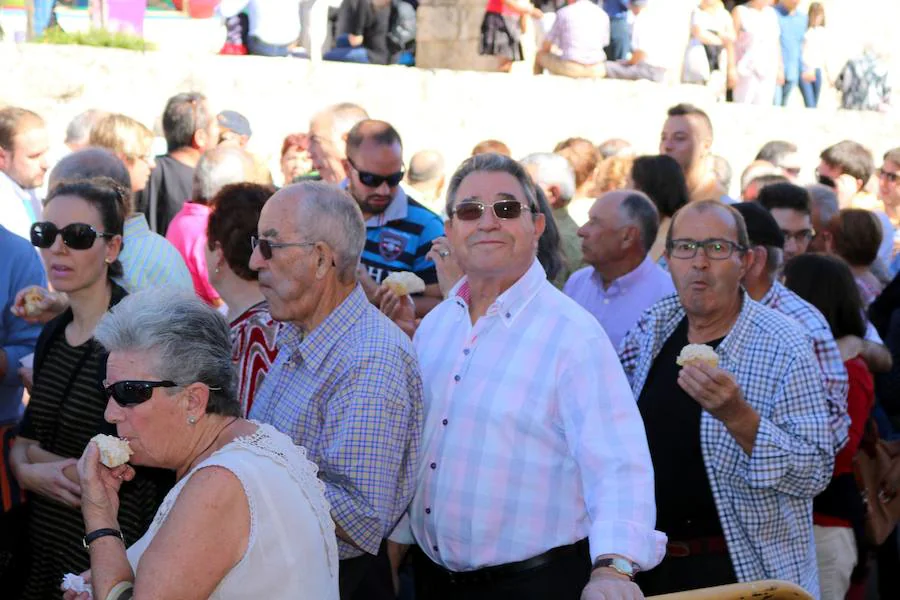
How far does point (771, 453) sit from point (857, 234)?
135 inches

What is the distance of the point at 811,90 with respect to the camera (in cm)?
1777

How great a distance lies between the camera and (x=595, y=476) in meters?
3.31

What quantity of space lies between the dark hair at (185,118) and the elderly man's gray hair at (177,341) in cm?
488

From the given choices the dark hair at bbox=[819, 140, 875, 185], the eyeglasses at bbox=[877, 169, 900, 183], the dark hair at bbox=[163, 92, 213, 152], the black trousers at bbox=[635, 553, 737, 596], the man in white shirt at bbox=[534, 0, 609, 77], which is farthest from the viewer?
the man in white shirt at bbox=[534, 0, 609, 77]

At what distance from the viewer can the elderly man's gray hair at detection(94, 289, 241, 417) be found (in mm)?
3037

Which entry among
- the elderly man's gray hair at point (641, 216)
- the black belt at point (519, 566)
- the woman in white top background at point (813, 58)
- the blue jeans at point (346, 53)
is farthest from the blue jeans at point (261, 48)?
the black belt at point (519, 566)

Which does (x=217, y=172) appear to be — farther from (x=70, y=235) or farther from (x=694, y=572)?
(x=694, y=572)

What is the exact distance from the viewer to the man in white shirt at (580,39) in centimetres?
1466

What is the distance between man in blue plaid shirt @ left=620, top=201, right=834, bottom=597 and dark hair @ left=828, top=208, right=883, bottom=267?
285 centimetres

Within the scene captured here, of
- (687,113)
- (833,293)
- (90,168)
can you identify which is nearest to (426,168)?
(687,113)

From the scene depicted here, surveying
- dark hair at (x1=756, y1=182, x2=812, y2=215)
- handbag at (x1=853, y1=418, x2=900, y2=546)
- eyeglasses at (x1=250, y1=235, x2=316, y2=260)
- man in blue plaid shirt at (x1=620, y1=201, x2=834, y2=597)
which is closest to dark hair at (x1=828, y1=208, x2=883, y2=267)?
dark hair at (x1=756, y1=182, x2=812, y2=215)

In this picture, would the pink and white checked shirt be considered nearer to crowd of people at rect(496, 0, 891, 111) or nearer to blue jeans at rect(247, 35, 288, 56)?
blue jeans at rect(247, 35, 288, 56)

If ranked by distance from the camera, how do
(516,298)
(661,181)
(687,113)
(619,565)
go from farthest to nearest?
(687,113) < (661,181) < (516,298) < (619,565)

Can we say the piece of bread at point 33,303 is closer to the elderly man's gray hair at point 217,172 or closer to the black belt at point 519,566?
the elderly man's gray hair at point 217,172
